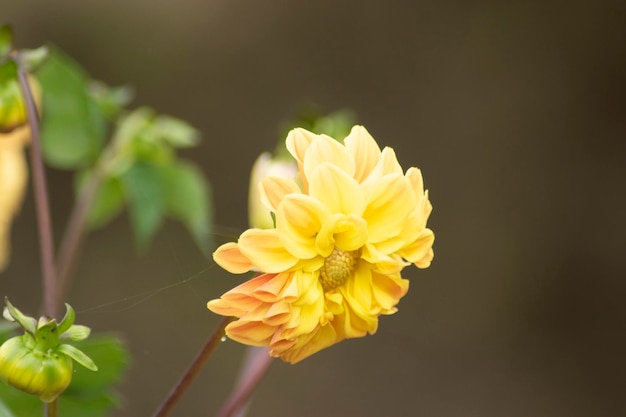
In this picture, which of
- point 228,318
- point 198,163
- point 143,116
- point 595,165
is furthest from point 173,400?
point 595,165

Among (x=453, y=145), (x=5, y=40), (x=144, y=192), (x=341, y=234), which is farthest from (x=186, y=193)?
(x=453, y=145)

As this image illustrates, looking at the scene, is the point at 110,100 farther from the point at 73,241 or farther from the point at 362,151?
the point at 362,151

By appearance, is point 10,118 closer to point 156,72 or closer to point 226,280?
point 226,280

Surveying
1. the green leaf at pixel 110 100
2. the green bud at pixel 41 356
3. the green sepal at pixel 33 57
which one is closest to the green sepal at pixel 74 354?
the green bud at pixel 41 356

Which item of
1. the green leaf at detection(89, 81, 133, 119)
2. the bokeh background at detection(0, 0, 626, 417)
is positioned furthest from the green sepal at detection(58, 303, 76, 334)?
the bokeh background at detection(0, 0, 626, 417)

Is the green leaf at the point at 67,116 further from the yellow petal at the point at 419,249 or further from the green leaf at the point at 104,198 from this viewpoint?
the yellow petal at the point at 419,249

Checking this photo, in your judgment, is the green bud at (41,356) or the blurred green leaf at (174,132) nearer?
the green bud at (41,356)
